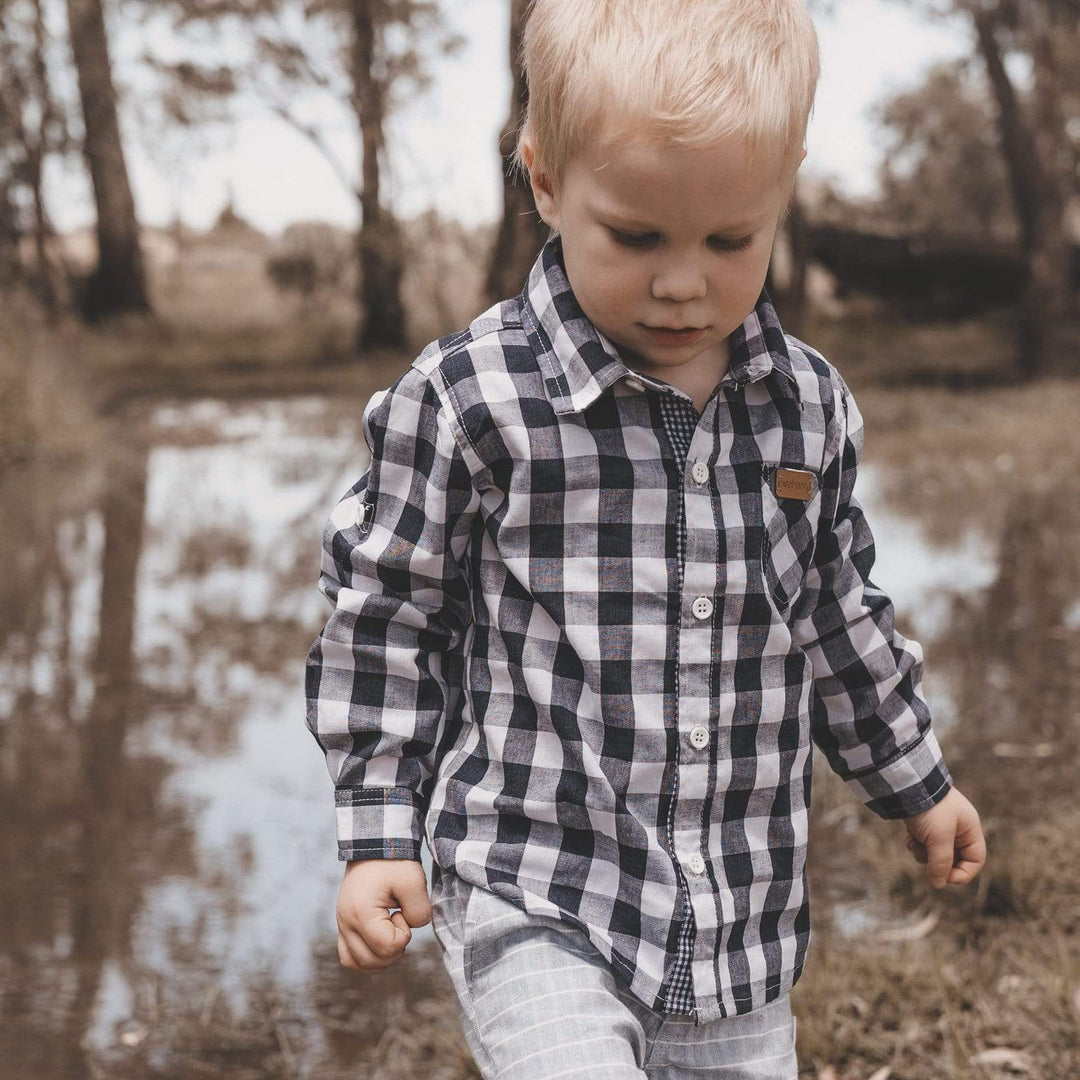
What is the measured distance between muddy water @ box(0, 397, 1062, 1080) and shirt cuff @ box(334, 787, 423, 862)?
88cm

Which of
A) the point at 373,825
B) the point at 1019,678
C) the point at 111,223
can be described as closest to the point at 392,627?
the point at 373,825

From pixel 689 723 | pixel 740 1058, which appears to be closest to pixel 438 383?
pixel 689 723

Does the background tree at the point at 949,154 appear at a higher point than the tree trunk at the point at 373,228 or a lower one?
higher

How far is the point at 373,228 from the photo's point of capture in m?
17.5

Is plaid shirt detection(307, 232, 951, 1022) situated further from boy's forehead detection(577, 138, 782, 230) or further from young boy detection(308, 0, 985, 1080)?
boy's forehead detection(577, 138, 782, 230)

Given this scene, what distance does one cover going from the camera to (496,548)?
5.22ft

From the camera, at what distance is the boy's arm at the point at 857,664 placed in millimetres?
1747

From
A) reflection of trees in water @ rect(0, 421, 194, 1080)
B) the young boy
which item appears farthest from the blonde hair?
reflection of trees in water @ rect(0, 421, 194, 1080)

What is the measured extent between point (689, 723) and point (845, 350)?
15182 millimetres

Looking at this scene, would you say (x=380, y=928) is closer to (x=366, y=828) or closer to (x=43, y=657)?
(x=366, y=828)

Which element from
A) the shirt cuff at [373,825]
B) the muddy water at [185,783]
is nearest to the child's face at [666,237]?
the shirt cuff at [373,825]

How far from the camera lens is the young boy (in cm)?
146

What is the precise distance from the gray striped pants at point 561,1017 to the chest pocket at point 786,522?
0.45 m

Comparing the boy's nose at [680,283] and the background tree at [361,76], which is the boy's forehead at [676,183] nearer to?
the boy's nose at [680,283]
